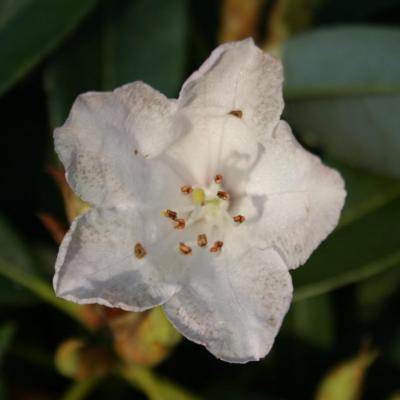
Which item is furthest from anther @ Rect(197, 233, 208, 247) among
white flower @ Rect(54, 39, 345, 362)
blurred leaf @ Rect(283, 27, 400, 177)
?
blurred leaf @ Rect(283, 27, 400, 177)

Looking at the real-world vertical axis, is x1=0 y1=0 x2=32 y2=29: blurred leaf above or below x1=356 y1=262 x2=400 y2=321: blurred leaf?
above

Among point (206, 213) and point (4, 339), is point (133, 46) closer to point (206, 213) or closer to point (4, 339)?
point (206, 213)

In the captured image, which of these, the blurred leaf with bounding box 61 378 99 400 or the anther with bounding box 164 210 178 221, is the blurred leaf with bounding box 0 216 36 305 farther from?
the anther with bounding box 164 210 178 221

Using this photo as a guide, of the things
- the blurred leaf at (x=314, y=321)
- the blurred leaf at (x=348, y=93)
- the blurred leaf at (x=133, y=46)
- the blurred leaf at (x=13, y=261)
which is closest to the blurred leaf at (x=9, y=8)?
the blurred leaf at (x=133, y=46)

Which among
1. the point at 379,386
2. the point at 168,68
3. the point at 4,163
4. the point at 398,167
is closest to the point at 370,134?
the point at 398,167

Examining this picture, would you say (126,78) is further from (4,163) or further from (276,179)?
(276,179)

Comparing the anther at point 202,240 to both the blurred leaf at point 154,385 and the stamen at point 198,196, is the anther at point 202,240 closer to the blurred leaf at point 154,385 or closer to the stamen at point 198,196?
the stamen at point 198,196

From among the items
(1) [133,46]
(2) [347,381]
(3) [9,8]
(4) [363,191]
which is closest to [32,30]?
(3) [9,8]
